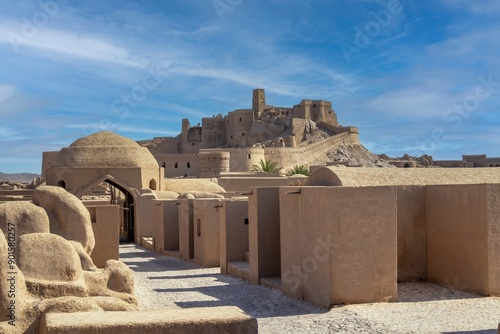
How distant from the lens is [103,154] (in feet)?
73.5

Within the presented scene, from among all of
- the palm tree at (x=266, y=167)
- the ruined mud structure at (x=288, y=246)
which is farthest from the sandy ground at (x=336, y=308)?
the palm tree at (x=266, y=167)

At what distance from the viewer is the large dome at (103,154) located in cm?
2216

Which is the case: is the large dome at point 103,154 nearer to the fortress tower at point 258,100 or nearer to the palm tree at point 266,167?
the palm tree at point 266,167

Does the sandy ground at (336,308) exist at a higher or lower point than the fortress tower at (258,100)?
lower

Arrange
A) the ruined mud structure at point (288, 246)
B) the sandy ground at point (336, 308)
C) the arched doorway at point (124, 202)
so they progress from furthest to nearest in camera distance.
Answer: the arched doorway at point (124, 202) → the sandy ground at point (336, 308) → the ruined mud structure at point (288, 246)

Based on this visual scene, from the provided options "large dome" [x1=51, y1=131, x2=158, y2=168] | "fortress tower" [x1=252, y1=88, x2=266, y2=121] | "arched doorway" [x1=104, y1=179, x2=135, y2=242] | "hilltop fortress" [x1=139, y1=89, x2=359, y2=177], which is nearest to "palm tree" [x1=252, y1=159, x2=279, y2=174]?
"hilltop fortress" [x1=139, y1=89, x2=359, y2=177]

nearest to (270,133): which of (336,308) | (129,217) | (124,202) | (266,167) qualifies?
(266,167)

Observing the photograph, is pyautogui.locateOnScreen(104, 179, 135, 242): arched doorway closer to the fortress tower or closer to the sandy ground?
the sandy ground

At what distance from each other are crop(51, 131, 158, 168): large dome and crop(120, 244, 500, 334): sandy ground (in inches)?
427

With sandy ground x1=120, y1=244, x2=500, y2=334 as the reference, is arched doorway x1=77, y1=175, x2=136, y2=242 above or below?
above

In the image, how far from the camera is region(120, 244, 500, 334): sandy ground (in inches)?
271

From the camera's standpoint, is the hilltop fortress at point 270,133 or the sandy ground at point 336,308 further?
the hilltop fortress at point 270,133

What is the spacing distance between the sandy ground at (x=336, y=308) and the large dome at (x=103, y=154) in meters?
10.9

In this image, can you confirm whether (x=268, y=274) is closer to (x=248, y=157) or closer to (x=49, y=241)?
(x=49, y=241)
